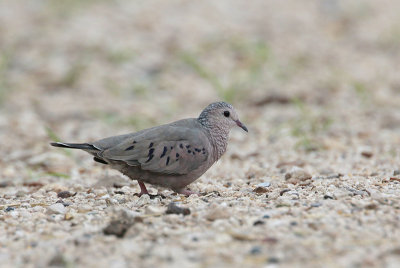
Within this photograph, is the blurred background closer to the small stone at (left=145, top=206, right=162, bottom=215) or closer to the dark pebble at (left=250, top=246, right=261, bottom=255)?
the small stone at (left=145, top=206, right=162, bottom=215)

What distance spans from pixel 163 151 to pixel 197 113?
13.5 ft

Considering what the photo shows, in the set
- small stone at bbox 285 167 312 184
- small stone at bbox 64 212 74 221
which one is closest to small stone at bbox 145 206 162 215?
small stone at bbox 64 212 74 221

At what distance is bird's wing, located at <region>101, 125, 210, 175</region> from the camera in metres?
5.02

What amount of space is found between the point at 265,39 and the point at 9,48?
452 cm

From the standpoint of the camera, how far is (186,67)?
1102 cm

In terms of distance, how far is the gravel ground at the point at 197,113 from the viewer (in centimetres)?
365

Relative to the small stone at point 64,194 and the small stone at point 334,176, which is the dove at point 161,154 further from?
the small stone at point 334,176

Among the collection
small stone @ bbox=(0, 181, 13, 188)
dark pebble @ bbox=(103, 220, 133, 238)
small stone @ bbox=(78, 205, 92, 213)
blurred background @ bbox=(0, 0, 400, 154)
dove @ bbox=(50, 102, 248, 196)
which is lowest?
dark pebble @ bbox=(103, 220, 133, 238)

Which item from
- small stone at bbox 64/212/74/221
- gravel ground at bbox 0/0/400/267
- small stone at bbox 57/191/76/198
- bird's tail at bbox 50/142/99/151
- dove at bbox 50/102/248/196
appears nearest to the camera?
gravel ground at bbox 0/0/400/267

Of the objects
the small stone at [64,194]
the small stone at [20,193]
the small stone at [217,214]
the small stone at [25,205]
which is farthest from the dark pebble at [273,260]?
the small stone at [20,193]

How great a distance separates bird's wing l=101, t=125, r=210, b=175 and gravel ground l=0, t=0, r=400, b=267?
11.0 inches

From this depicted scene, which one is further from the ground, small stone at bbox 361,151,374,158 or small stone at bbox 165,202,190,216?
small stone at bbox 361,151,374,158

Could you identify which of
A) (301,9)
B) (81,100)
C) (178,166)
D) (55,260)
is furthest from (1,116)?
(301,9)

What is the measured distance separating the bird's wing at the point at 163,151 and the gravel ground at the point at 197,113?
0.28 metres
